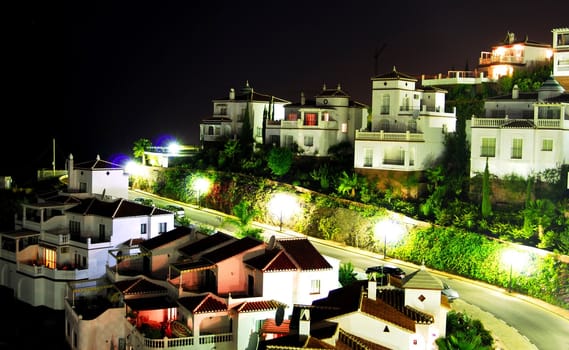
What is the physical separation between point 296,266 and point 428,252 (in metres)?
10.8

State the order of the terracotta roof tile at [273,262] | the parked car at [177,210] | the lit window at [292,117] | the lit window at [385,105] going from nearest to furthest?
the terracotta roof tile at [273,262], the parked car at [177,210], the lit window at [385,105], the lit window at [292,117]

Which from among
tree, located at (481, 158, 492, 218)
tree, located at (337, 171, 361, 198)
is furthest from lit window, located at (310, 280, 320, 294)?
tree, located at (337, 171, 361, 198)

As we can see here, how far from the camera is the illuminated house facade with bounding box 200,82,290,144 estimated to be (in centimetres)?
5659

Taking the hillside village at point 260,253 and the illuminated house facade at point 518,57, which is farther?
the illuminated house facade at point 518,57

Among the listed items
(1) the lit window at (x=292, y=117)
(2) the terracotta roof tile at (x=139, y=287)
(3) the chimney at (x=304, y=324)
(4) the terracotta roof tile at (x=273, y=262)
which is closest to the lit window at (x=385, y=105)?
(1) the lit window at (x=292, y=117)

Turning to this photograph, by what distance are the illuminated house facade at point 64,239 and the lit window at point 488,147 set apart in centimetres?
1713

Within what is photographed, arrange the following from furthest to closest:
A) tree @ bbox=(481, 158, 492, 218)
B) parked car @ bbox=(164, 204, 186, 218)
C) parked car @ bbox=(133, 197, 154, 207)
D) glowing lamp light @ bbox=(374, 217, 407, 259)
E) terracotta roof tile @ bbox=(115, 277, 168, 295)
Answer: parked car @ bbox=(133, 197, 154, 207) < parked car @ bbox=(164, 204, 186, 218) < glowing lamp light @ bbox=(374, 217, 407, 259) < tree @ bbox=(481, 158, 492, 218) < terracotta roof tile @ bbox=(115, 277, 168, 295)

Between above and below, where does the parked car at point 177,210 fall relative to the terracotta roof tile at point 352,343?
above

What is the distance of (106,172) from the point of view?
147 feet

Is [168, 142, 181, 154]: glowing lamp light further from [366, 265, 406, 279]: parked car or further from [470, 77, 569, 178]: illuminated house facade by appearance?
[366, 265, 406, 279]: parked car

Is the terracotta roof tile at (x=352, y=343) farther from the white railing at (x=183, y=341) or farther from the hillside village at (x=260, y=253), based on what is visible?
the white railing at (x=183, y=341)

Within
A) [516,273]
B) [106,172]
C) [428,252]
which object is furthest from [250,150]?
[516,273]

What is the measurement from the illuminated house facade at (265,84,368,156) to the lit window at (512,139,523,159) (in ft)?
43.0

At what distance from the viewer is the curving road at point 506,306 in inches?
1113
